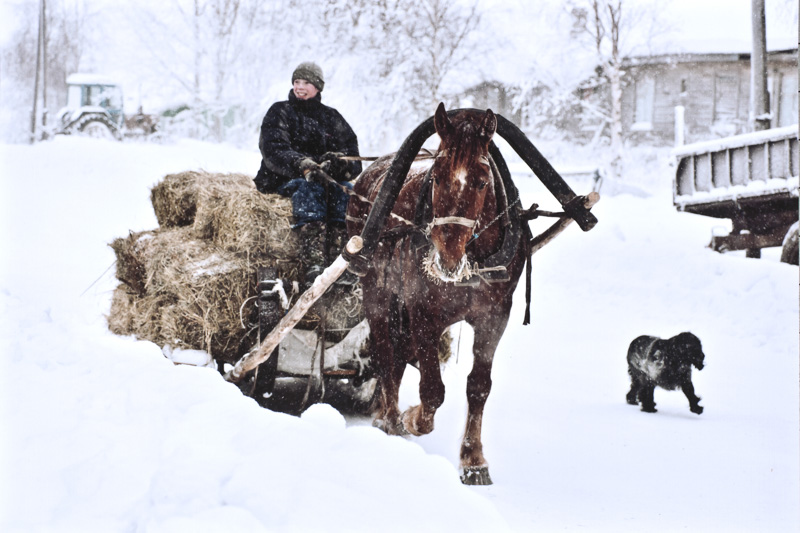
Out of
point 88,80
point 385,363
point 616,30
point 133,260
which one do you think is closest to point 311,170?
point 385,363

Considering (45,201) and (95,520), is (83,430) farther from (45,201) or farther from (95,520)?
(45,201)

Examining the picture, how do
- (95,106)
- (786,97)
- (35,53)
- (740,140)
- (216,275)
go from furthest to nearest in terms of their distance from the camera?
(35,53)
(95,106)
(786,97)
(740,140)
(216,275)

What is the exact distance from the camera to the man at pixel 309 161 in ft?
18.7

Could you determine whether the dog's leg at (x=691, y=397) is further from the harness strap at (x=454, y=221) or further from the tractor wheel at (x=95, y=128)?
the tractor wheel at (x=95, y=128)

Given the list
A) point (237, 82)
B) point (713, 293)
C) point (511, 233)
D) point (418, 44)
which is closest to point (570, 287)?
point (713, 293)

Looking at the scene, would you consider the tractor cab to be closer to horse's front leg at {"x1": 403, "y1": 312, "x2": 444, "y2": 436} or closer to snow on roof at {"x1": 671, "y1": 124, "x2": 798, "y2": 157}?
snow on roof at {"x1": 671, "y1": 124, "x2": 798, "y2": 157}

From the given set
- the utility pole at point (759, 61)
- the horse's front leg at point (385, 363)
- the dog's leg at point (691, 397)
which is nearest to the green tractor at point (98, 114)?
the utility pole at point (759, 61)

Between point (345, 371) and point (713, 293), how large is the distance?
706 cm

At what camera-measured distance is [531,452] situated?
5102 mm

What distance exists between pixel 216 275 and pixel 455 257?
7.50 feet

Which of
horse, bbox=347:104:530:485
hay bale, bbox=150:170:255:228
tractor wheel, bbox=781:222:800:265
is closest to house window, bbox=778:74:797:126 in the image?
tractor wheel, bbox=781:222:800:265

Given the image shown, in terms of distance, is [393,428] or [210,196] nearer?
[393,428]

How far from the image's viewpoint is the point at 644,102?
100 ft

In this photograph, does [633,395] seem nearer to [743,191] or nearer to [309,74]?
[309,74]
